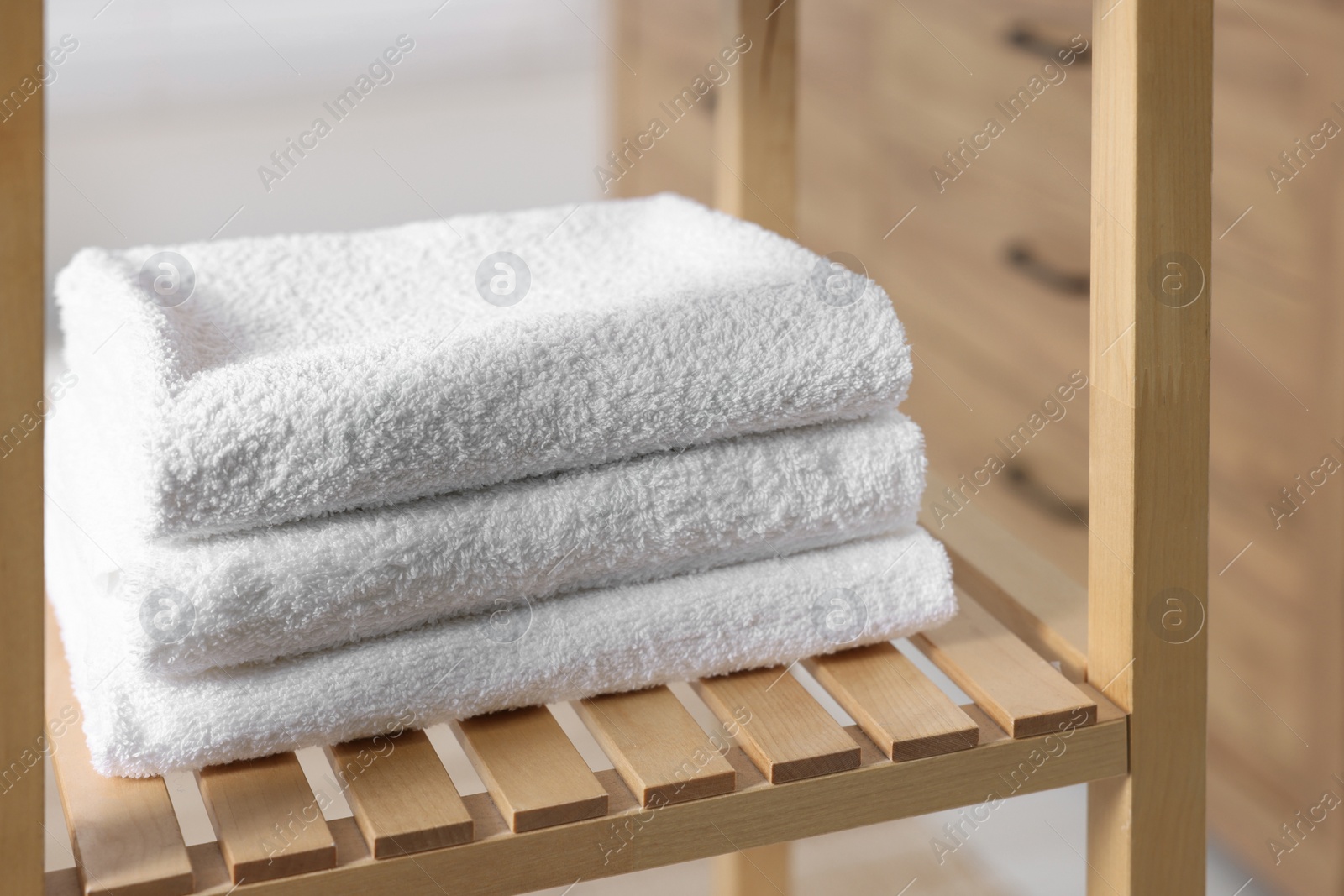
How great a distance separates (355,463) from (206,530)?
0.17ft

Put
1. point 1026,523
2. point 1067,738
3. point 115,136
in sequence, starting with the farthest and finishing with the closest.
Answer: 1. point 115,136
2. point 1026,523
3. point 1067,738

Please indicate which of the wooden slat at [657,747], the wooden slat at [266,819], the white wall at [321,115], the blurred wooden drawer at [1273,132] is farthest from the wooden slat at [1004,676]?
the white wall at [321,115]

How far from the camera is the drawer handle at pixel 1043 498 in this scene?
1.07m

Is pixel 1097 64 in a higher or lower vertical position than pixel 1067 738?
higher

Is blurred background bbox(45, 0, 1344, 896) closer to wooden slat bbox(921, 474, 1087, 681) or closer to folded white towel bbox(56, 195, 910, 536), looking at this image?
wooden slat bbox(921, 474, 1087, 681)

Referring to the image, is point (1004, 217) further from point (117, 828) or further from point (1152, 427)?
point (117, 828)

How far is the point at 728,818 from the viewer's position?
16.7 inches

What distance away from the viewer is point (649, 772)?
1.39 feet
